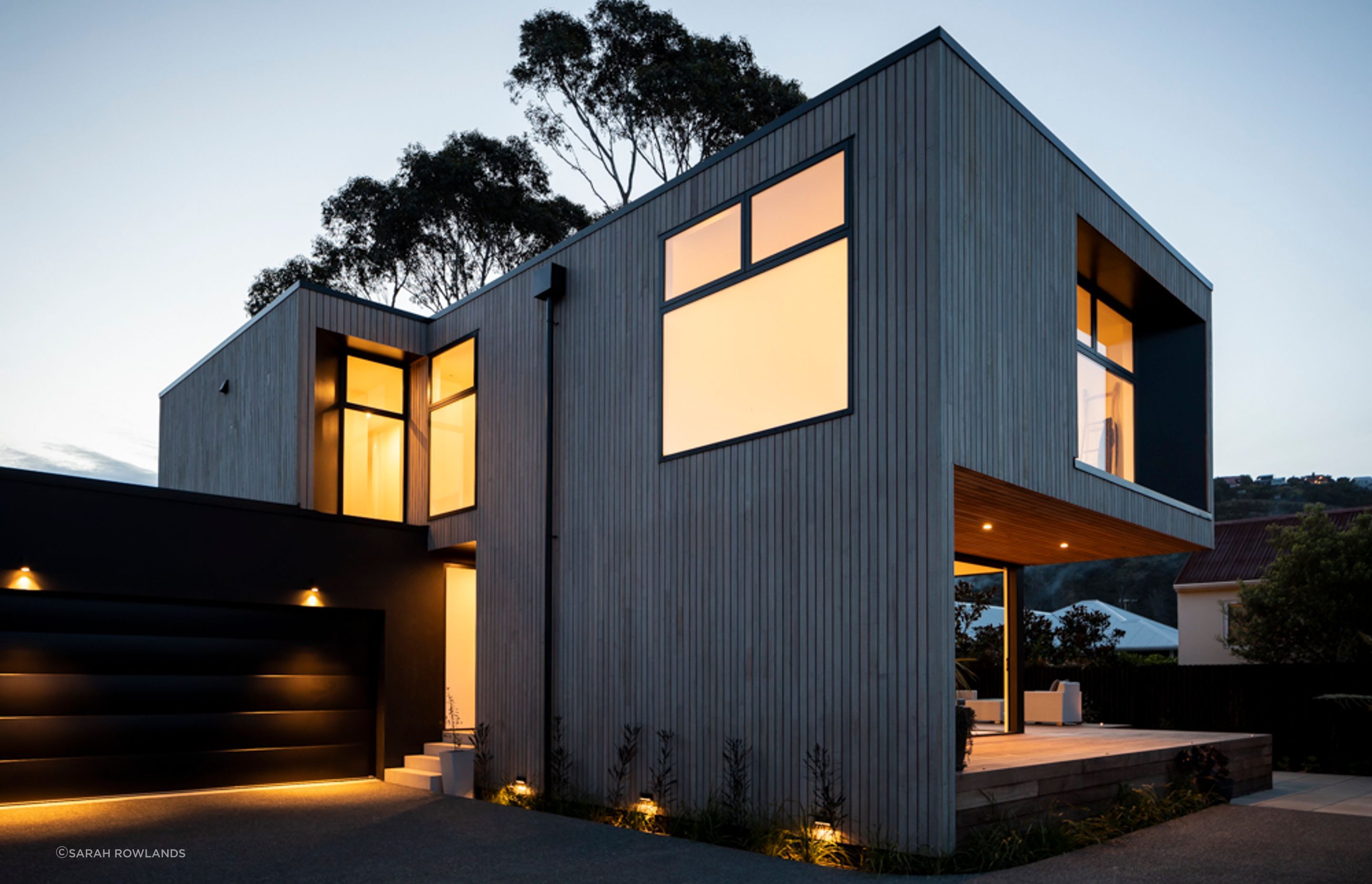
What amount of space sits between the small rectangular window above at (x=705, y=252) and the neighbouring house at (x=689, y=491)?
31 mm

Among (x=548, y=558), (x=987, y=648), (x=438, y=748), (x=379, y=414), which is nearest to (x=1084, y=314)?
(x=548, y=558)

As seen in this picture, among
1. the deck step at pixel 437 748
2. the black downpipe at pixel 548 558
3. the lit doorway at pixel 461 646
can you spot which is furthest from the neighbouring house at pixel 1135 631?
the black downpipe at pixel 548 558

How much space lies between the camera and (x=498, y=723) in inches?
354

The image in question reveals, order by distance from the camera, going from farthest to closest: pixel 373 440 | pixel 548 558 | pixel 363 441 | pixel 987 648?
1. pixel 987 648
2. pixel 373 440
3. pixel 363 441
4. pixel 548 558

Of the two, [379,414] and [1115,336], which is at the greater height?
[1115,336]

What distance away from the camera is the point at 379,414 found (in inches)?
411

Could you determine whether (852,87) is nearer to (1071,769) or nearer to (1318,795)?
(1071,769)

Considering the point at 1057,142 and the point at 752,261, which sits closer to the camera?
the point at 752,261

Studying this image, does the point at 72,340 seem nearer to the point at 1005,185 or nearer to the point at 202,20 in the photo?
the point at 202,20

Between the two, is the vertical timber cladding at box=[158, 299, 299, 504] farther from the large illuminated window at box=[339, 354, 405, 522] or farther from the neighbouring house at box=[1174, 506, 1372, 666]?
the neighbouring house at box=[1174, 506, 1372, 666]

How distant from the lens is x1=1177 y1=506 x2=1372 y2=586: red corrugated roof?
19.3 metres

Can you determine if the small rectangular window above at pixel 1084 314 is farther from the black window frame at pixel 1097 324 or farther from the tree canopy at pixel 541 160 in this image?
the tree canopy at pixel 541 160

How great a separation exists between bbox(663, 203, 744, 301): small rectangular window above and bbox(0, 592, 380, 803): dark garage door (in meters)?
4.55

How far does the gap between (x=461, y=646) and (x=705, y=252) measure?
17.4 feet
